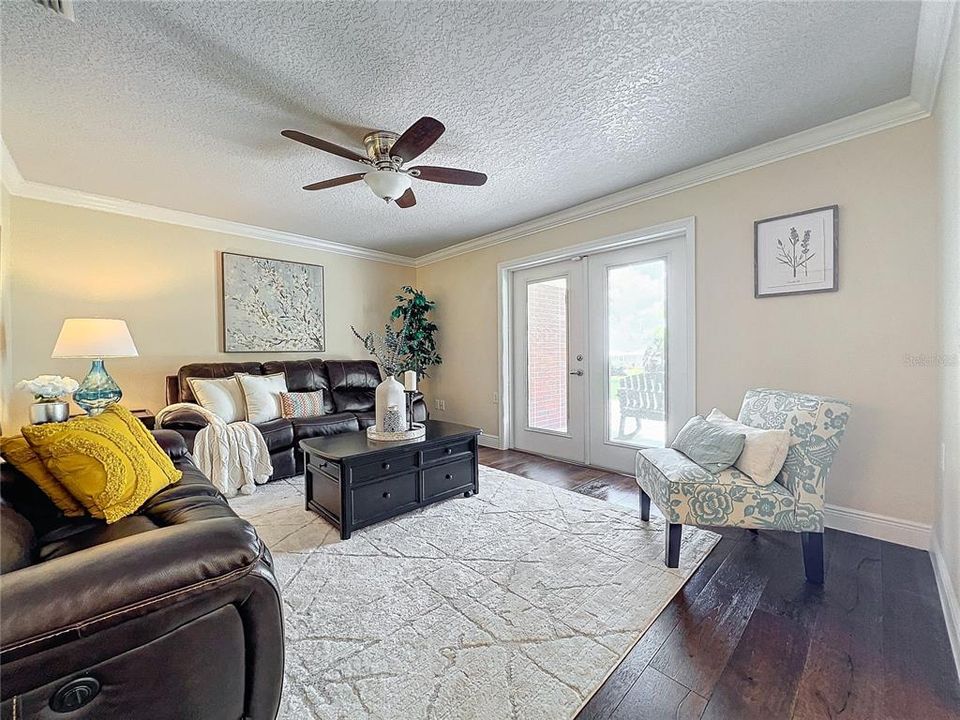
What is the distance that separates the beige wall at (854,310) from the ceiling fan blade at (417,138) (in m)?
2.08

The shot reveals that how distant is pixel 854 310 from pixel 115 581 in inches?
132

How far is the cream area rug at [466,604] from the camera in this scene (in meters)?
1.32

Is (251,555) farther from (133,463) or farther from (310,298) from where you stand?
(310,298)

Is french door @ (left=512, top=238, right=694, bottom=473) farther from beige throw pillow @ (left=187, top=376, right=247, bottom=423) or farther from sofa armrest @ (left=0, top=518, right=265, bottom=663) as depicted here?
sofa armrest @ (left=0, top=518, right=265, bottom=663)

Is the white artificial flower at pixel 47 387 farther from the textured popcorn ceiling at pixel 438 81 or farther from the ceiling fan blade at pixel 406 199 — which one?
the ceiling fan blade at pixel 406 199

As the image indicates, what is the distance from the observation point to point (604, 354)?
12.4ft

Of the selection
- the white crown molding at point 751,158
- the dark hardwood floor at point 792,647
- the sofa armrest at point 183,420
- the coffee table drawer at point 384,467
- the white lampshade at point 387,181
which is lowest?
the dark hardwood floor at point 792,647

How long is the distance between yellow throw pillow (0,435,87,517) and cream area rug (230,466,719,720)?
886mm

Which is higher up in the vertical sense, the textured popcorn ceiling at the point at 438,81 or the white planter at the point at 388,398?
the textured popcorn ceiling at the point at 438,81

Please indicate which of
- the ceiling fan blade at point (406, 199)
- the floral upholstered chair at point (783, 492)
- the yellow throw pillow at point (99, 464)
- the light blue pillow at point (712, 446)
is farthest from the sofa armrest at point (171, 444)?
the light blue pillow at point (712, 446)

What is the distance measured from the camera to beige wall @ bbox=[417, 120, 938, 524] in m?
2.21

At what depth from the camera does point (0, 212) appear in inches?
112

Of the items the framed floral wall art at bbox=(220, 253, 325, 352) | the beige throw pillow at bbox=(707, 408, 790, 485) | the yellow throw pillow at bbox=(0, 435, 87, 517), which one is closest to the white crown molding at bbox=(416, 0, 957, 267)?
the beige throw pillow at bbox=(707, 408, 790, 485)

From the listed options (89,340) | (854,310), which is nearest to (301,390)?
(89,340)
